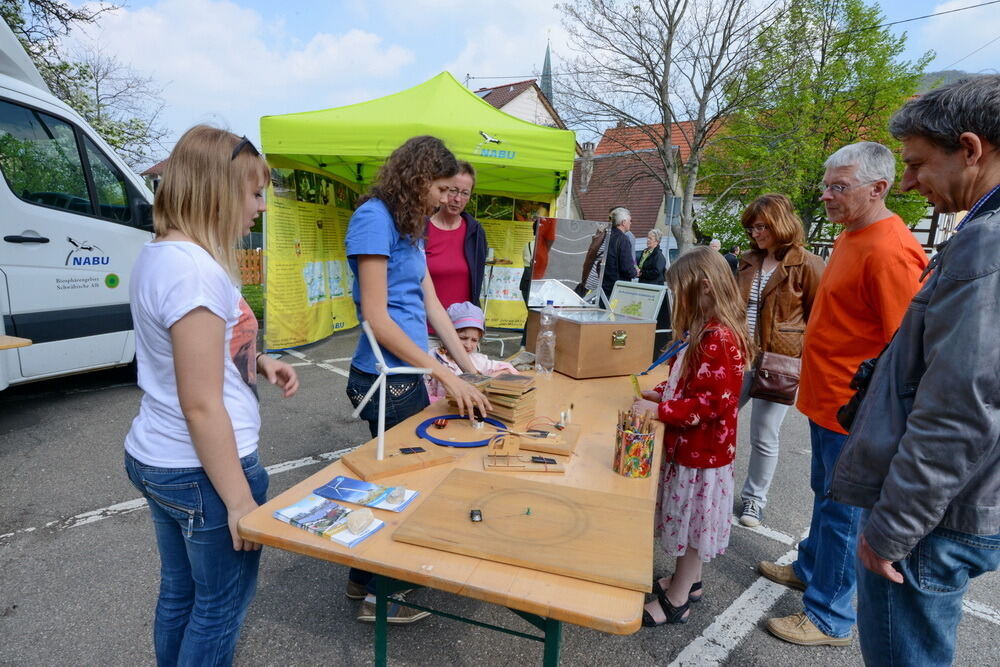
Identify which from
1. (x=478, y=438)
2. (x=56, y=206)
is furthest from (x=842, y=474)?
(x=56, y=206)

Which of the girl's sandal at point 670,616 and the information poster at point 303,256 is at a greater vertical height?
the information poster at point 303,256

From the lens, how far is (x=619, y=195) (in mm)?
22844

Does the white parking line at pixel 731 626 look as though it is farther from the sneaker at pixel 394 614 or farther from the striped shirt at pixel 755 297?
the striped shirt at pixel 755 297

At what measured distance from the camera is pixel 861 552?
3.81 ft

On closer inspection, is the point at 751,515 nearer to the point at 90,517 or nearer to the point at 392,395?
the point at 392,395

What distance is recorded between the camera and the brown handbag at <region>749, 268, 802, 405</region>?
2756 mm

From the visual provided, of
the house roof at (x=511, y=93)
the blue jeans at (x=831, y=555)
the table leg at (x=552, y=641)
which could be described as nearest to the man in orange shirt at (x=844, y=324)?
the blue jeans at (x=831, y=555)

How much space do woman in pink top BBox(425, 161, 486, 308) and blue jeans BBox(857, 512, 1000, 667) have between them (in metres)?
2.22

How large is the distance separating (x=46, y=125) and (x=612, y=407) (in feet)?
14.9

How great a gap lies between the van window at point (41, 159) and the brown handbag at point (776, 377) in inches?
191

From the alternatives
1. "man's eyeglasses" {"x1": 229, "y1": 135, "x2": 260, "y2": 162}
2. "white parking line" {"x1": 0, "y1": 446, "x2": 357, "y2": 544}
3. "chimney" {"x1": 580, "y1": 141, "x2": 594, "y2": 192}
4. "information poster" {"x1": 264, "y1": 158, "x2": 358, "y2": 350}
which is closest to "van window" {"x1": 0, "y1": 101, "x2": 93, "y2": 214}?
"information poster" {"x1": 264, "y1": 158, "x2": 358, "y2": 350}

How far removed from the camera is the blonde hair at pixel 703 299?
200cm

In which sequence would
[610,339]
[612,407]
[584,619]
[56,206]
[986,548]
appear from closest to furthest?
[584,619], [986,548], [612,407], [610,339], [56,206]

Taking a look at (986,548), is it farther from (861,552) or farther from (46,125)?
(46,125)
